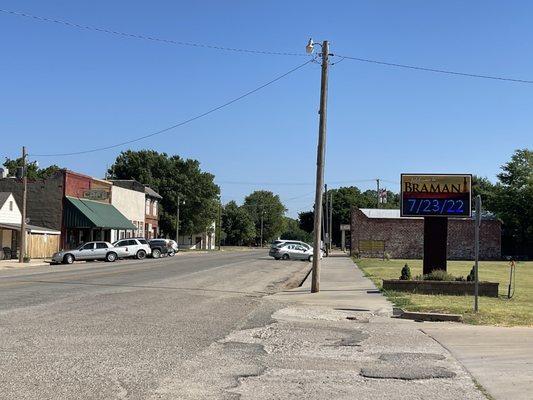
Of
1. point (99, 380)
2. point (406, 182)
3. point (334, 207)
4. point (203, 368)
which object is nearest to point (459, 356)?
point (203, 368)

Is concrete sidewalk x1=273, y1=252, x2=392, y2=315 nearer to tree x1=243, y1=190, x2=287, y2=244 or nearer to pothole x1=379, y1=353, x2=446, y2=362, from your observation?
pothole x1=379, y1=353, x2=446, y2=362

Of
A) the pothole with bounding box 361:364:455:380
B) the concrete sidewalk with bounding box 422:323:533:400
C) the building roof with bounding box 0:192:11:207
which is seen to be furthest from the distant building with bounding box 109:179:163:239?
the pothole with bounding box 361:364:455:380

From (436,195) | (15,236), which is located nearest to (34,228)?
(15,236)

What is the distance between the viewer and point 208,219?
91062 millimetres

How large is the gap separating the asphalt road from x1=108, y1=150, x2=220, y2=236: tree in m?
67.2

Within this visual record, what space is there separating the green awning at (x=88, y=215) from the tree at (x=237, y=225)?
77922mm

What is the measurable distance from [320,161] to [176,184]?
6977 centimetres

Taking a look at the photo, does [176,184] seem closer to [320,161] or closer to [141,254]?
[141,254]

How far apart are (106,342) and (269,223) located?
5722 inches

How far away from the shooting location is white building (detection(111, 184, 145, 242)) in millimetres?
60688

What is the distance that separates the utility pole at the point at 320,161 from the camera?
64.6 feet

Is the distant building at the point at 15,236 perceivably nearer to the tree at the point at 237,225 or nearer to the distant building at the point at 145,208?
the distant building at the point at 145,208

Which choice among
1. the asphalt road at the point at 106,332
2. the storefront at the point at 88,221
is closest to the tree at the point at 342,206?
the storefront at the point at 88,221

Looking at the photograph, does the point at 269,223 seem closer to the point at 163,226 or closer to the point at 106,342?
the point at 163,226
